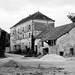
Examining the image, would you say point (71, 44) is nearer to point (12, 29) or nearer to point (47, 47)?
point (47, 47)

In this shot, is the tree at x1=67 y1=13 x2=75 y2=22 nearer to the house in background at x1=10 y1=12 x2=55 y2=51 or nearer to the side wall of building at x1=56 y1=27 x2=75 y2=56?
the house in background at x1=10 y1=12 x2=55 y2=51

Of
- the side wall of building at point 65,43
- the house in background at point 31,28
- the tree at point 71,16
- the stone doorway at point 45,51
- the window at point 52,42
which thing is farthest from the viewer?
the tree at point 71,16

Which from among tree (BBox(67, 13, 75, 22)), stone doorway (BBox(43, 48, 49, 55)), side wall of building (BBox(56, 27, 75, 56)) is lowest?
stone doorway (BBox(43, 48, 49, 55))

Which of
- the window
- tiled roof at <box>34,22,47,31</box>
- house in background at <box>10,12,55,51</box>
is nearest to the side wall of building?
the window

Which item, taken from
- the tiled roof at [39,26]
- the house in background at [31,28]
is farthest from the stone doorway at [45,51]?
the tiled roof at [39,26]

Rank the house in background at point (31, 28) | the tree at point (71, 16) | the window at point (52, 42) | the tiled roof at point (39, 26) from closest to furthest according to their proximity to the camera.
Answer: the window at point (52, 42), the house in background at point (31, 28), the tiled roof at point (39, 26), the tree at point (71, 16)

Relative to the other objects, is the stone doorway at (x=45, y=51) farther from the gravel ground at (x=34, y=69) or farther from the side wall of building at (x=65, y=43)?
the gravel ground at (x=34, y=69)

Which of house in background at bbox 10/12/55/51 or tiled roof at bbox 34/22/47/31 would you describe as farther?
tiled roof at bbox 34/22/47/31

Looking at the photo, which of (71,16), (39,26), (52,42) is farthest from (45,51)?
(71,16)

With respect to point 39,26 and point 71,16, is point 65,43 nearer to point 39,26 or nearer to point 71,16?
point 39,26

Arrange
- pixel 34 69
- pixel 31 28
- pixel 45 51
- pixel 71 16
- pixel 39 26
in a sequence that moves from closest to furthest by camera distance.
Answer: pixel 34 69 < pixel 45 51 < pixel 31 28 < pixel 39 26 < pixel 71 16

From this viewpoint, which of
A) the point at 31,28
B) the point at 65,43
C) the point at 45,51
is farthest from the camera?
the point at 31,28

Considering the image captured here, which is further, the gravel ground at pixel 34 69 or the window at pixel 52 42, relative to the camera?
the window at pixel 52 42

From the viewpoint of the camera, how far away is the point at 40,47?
45812mm
